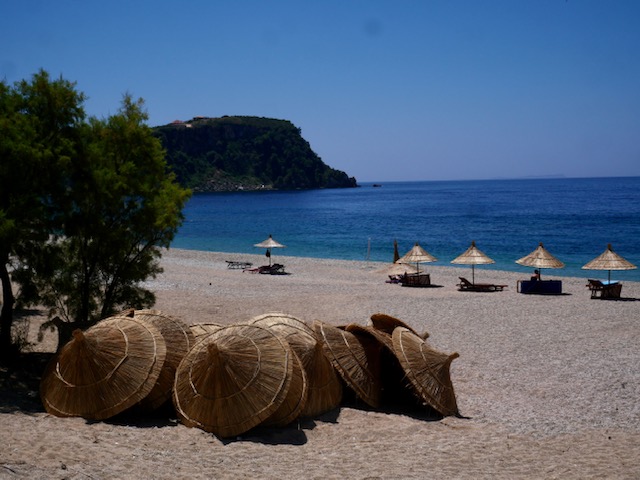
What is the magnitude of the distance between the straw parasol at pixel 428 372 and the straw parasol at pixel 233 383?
2.18m

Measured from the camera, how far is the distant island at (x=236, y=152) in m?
178

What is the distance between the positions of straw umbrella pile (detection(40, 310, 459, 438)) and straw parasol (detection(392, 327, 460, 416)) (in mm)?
16

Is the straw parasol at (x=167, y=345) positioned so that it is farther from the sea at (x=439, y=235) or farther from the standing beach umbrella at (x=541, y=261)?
the sea at (x=439, y=235)

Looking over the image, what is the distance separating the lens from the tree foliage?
34.4 feet

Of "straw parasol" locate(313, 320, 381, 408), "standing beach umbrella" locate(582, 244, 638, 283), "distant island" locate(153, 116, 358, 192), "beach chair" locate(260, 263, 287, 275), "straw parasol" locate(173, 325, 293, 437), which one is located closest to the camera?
"straw parasol" locate(173, 325, 293, 437)

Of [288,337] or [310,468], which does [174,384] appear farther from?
[310,468]

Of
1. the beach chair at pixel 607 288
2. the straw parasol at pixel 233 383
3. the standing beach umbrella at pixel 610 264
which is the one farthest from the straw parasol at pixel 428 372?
the standing beach umbrella at pixel 610 264

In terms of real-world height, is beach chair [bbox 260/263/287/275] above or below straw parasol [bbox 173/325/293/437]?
below

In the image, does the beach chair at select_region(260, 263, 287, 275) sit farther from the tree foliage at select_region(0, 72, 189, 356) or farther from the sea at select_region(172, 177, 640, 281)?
the tree foliage at select_region(0, 72, 189, 356)

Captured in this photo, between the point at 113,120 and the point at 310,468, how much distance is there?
25.4 feet

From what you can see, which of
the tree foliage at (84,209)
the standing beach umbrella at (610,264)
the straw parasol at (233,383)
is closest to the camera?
the straw parasol at (233,383)

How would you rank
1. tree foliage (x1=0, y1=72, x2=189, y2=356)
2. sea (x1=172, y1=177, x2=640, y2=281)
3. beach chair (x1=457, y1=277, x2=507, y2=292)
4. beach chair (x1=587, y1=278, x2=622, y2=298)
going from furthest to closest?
sea (x1=172, y1=177, x2=640, y2=281) < beach chair (x1=457, y1=277, x2=507, y2=292) < beach chair (x1=587, y1=278, x2=622, y2=298) < tree foliage (x1=0, y1=72, x2=189, y2=356)

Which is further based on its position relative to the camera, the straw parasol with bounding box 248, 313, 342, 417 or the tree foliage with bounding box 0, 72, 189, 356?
the tree foliage with bounding box 0, 72, 189, 356

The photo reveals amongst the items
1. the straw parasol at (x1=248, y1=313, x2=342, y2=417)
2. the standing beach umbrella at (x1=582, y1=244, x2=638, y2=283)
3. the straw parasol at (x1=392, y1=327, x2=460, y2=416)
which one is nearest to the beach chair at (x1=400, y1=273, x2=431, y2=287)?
the standing beach umbrella at (x1=582, y1=244, x2=638, y2=283)
